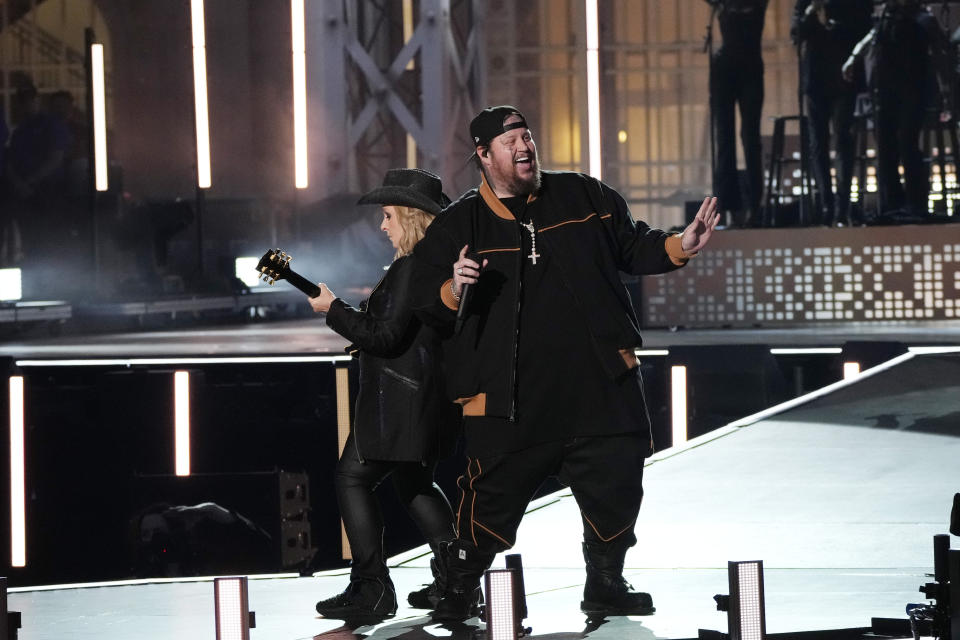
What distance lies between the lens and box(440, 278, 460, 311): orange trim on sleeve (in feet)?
11.3

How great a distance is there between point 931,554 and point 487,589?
1.92 m

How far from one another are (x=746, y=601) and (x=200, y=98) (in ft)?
35.0

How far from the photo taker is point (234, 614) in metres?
2.96

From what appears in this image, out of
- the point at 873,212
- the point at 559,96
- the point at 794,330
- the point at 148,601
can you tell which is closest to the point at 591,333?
the point at 148,601

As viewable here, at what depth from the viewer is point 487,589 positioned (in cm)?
299

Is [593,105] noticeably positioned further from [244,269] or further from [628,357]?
[628,357]

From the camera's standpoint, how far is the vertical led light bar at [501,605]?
2.97 m

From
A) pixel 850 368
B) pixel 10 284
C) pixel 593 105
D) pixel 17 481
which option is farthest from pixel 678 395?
pixel 10 284

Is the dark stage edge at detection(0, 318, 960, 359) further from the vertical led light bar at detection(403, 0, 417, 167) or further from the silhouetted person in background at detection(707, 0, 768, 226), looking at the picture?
the vertical led light bar at detection(403, 0, 417, 167)

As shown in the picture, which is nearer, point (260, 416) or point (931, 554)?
point (931, 554)

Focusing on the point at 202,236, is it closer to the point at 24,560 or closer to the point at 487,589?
the point at 24,560

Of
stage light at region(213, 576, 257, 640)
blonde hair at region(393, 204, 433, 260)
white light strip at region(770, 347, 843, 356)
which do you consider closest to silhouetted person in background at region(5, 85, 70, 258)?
white light strip at region(770, 347, 843, 356)

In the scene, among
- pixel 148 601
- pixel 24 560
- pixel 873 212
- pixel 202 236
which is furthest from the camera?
pixel 202 236

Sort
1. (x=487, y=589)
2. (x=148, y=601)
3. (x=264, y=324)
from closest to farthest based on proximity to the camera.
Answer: (x=487, y=589) → (x=148, y=601) → (x=264, y=324)
